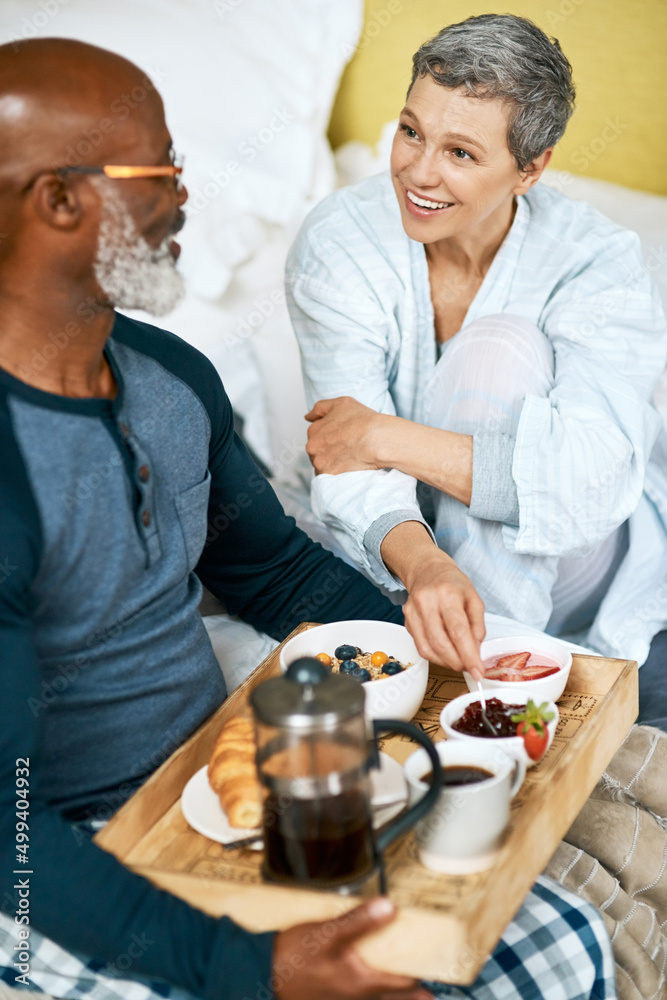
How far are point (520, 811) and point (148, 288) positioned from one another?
54 cm

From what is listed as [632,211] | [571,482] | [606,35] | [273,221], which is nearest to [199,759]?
[571,482]

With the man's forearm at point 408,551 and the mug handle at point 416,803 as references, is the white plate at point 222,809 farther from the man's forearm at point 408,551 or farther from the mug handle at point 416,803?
the man's forearm at point 408,551

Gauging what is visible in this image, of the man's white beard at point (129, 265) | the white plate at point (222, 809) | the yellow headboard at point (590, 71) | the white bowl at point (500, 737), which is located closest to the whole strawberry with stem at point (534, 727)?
the white bowl at point (500, 737)

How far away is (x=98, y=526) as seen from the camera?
0.90 meters

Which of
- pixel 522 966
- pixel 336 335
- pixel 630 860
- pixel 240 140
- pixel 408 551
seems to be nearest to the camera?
Answer: pixel 522 966

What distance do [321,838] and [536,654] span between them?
1.32ft

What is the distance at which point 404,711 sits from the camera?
987mm

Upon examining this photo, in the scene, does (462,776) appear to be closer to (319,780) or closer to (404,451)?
(319,780)

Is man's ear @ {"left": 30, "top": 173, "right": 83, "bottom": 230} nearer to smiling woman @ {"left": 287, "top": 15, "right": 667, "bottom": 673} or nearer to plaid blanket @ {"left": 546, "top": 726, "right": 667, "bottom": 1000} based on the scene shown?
smiling woman @ {"left": 287, "top": 15, "right": 667, "bottom": 673}

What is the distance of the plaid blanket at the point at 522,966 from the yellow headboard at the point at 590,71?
1.75 metres

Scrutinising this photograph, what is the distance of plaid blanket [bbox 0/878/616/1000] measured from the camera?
0.86m

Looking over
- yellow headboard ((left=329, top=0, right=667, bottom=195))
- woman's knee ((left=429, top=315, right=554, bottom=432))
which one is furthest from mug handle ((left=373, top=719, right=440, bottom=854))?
yellow headboard ((left=329, top=0, right=667, bottom=195))

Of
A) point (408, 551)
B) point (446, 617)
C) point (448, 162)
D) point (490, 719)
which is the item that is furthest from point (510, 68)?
point (490, 719)

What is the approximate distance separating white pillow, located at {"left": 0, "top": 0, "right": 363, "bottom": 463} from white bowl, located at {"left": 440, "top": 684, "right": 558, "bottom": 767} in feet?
3.19
